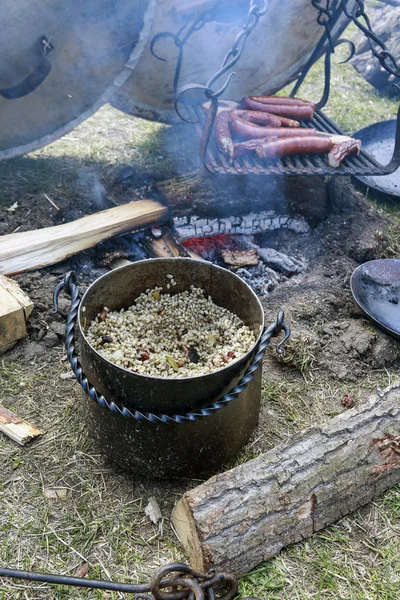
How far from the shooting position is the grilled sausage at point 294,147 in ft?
14.9

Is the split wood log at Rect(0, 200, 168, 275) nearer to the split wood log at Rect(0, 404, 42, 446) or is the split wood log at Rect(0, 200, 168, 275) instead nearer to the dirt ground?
the dirt ground

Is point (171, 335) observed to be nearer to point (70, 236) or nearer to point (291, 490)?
point (291, 490)

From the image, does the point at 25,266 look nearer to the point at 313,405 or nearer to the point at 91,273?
the point at 91,273

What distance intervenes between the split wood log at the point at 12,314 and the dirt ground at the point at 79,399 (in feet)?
0.29

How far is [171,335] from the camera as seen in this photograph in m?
3.33

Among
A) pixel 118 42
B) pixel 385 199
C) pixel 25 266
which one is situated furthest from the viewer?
pixel 385 199

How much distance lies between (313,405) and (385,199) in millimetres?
2880

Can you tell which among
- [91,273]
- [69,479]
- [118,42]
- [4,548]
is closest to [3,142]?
[118,42]

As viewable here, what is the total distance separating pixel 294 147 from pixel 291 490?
2.85m

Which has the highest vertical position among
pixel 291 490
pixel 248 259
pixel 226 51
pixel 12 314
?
pixel 226 51

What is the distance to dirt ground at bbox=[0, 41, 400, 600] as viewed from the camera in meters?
2.75

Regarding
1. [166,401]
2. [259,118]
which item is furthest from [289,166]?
[166,401]

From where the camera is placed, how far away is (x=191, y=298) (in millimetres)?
3455

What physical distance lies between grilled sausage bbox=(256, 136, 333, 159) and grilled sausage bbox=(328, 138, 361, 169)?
72 millimetres
